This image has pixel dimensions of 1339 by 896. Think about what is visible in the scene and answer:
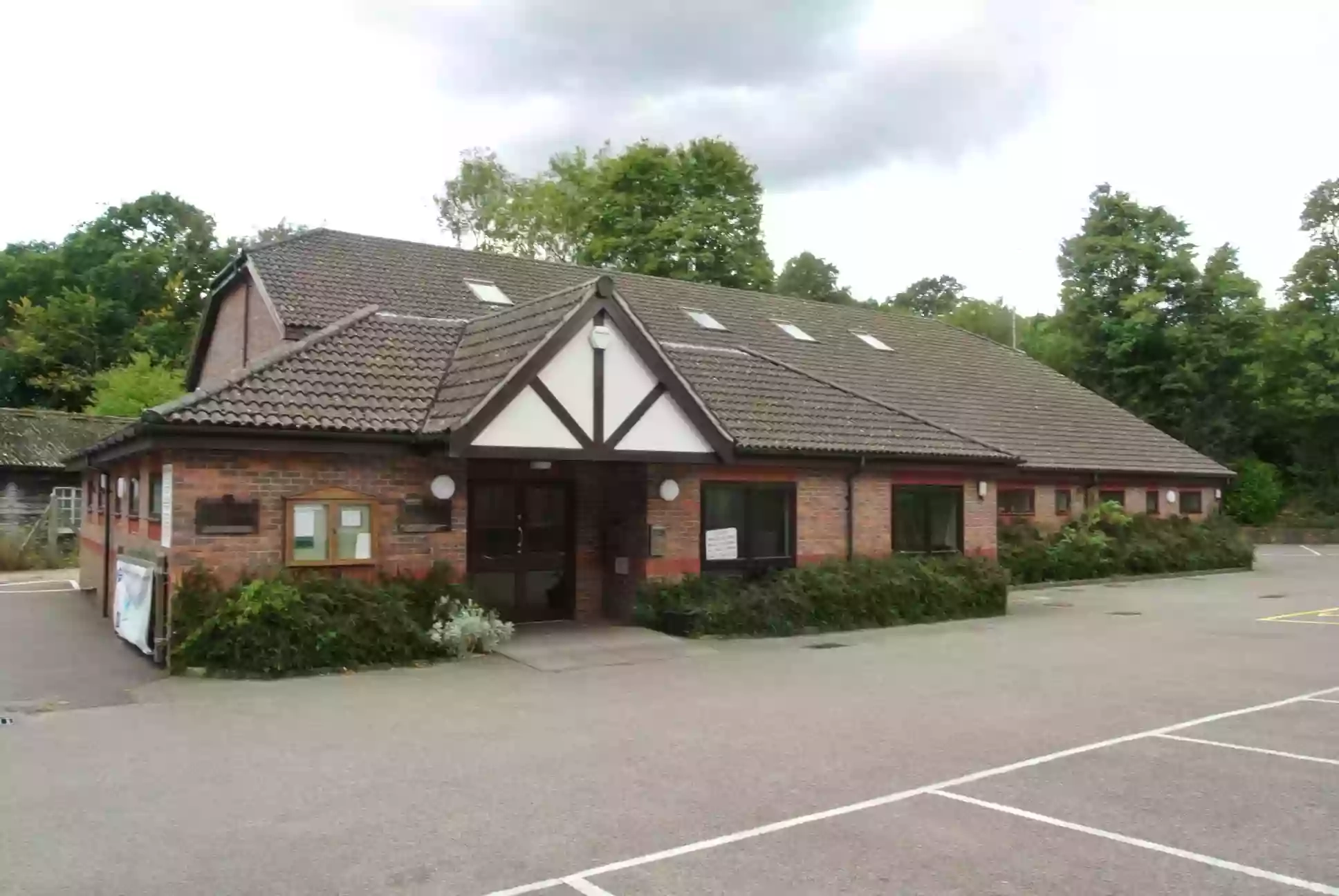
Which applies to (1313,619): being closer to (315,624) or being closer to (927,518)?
(927,518)

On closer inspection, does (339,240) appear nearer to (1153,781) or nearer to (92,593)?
(92,593)

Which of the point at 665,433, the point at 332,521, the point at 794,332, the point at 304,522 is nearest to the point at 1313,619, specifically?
the point at 665,433

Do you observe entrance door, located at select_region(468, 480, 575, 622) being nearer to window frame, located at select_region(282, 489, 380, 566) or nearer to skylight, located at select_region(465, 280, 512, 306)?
window frame, located at select_region(282, 489, 380, 566)

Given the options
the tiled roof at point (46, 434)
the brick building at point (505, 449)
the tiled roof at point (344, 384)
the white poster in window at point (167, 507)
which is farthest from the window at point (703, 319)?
the tiled roof at point (46, 434)

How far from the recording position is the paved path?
553 cm

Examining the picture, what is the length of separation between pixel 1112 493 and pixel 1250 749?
63.8 ft

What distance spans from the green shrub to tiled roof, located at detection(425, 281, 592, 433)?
36.4 m

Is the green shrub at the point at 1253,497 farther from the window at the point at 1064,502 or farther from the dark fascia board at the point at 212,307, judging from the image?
the dark fascia board at the point at 212,307

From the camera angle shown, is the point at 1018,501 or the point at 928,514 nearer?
the point at 928,514

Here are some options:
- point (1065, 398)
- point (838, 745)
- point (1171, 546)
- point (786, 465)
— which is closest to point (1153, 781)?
point (838, 745)

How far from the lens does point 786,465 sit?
16531 mm

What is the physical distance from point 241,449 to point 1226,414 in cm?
4041

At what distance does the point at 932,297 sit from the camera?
8512 cm

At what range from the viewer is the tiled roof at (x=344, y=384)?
12234 mm
